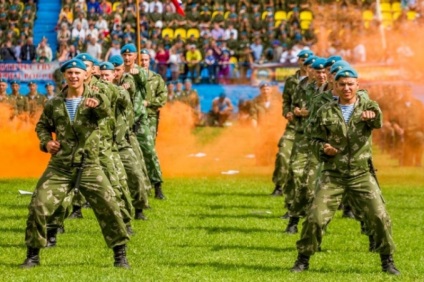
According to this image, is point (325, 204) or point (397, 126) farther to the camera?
point (397, 126)

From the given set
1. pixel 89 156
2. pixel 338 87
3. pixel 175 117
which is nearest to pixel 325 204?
pixel 338 87

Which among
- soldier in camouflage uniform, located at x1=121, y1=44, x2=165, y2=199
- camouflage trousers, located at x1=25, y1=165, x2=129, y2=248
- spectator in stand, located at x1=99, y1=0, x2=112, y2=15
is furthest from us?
spectator in stand, located at x1=99, y1=0, x2=112, y2=15

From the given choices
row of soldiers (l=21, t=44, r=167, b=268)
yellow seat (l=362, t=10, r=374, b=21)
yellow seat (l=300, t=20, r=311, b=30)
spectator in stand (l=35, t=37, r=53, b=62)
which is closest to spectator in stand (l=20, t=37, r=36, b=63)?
spectator in stand (l=35, t=37, r=53, b=62)

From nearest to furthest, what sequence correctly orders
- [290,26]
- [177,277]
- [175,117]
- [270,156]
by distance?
[177,277] < [270,156] < [175,117] < [290,26]

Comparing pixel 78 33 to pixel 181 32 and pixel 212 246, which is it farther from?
pixel 212 246

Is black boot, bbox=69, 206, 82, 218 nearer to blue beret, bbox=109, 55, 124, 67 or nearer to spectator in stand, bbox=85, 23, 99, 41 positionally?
blue beret, bbox=109, 55, 124, 67

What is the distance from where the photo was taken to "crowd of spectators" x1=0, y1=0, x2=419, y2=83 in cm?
3438

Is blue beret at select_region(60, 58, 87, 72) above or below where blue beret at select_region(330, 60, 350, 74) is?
above

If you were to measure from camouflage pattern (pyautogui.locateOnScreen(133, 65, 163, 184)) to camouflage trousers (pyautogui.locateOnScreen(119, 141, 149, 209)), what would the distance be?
1.62 m

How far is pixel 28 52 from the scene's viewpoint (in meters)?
35.0

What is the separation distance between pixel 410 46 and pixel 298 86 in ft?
52.8

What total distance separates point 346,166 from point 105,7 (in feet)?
85.3

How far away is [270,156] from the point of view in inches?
1068

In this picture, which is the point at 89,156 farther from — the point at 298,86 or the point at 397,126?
the point at 397,126
